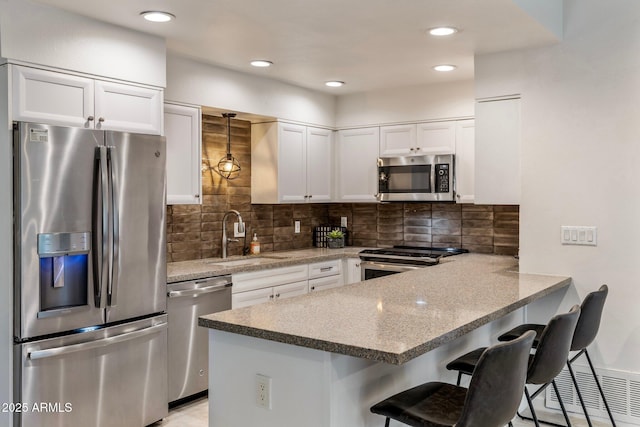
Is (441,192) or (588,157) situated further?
(441,192)

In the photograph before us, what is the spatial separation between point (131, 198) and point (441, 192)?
2.67m

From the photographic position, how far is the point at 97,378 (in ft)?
9.83

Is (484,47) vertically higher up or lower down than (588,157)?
higher up

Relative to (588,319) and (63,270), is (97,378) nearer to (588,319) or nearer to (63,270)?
(63,270)

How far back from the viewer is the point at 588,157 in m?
3.38

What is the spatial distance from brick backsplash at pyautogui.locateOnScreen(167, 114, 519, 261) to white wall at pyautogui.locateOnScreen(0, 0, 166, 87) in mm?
1151

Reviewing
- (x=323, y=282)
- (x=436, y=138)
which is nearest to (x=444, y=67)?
(x=436, y=138)

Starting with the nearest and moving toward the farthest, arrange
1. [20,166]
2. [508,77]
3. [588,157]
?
[20,166], [588,157], [508,77]

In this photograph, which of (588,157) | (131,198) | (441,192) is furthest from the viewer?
(441,192)

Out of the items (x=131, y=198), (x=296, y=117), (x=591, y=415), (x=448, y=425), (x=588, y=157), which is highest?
(x=296, y=117)

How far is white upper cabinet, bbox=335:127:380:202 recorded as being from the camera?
17.1 ft

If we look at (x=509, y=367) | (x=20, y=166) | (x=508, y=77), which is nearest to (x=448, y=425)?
(x=509, y=367)

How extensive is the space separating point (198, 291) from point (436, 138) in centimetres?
249

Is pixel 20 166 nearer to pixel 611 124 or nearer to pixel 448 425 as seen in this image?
pixel 448 425
